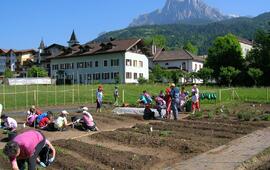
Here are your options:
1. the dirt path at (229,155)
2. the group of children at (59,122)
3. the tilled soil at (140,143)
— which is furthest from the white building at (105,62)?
the dirt path at (229,155)

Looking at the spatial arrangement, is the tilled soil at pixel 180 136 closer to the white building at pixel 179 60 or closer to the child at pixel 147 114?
the child at pixel 147 114

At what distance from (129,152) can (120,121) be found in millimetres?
8942

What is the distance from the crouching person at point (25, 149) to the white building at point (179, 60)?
325ft

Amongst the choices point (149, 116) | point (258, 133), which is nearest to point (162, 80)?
point (149, 116)

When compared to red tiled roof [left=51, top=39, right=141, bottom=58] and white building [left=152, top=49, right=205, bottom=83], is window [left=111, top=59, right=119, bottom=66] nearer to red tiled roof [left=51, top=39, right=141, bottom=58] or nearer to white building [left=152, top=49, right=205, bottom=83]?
red tiled roof [left=51, top=39, right=141, bottom=58]

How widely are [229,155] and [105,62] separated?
7382 centimetres

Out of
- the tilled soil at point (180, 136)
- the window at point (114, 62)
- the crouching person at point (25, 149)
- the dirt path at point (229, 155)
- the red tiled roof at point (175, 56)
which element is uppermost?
the red tiled roof at point (175, 56)

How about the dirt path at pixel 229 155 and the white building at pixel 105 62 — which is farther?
the white building at pixel 105 62

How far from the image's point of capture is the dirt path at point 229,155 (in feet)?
40.9

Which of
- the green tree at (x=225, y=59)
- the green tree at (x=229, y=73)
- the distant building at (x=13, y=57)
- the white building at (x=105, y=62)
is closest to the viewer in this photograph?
the green tree at (x=229, y=73)

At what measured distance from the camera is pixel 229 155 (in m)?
14.0

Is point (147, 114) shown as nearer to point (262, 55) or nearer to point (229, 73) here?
point (229, 73)

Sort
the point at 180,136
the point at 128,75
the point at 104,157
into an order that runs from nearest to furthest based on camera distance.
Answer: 1. the point at 104,157
2. the point at 180,136
3. the point at 128,75

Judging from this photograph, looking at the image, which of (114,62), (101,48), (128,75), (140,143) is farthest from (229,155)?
(101,48)
